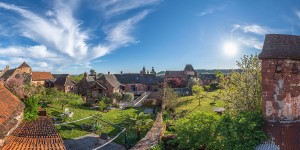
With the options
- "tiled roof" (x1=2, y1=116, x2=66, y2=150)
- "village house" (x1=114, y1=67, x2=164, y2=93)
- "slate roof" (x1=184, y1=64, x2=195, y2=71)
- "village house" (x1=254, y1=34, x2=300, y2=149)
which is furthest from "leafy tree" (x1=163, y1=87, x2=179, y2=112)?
"slate roof" (x1=184, y1=64, x2=195, y2=71)

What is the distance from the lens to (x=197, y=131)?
1616cm

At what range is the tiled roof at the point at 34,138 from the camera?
8.95 metres

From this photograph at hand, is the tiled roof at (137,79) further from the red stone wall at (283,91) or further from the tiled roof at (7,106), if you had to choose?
the tiled roof at (7,106)

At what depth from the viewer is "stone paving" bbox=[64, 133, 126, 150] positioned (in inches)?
981

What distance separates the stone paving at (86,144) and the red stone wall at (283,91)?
16.8m

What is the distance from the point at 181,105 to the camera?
47.0 metres

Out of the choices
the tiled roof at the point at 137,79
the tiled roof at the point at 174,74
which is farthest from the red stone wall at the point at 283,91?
the tiled roof at the point at 174,74

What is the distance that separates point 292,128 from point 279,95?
165cm

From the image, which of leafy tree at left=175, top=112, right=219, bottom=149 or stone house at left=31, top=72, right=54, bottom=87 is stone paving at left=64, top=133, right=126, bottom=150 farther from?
stone house at left=31, top=72, right=54, bottom=87

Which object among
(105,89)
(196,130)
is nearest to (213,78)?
(105,89)

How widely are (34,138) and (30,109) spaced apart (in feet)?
6.39

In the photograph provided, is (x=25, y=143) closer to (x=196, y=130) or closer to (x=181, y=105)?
(x=196, y=130)

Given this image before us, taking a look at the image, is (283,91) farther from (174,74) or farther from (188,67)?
(188,67)

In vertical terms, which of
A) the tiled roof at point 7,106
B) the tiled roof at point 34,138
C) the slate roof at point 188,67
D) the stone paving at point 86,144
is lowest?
the stone paving at point 86,144
